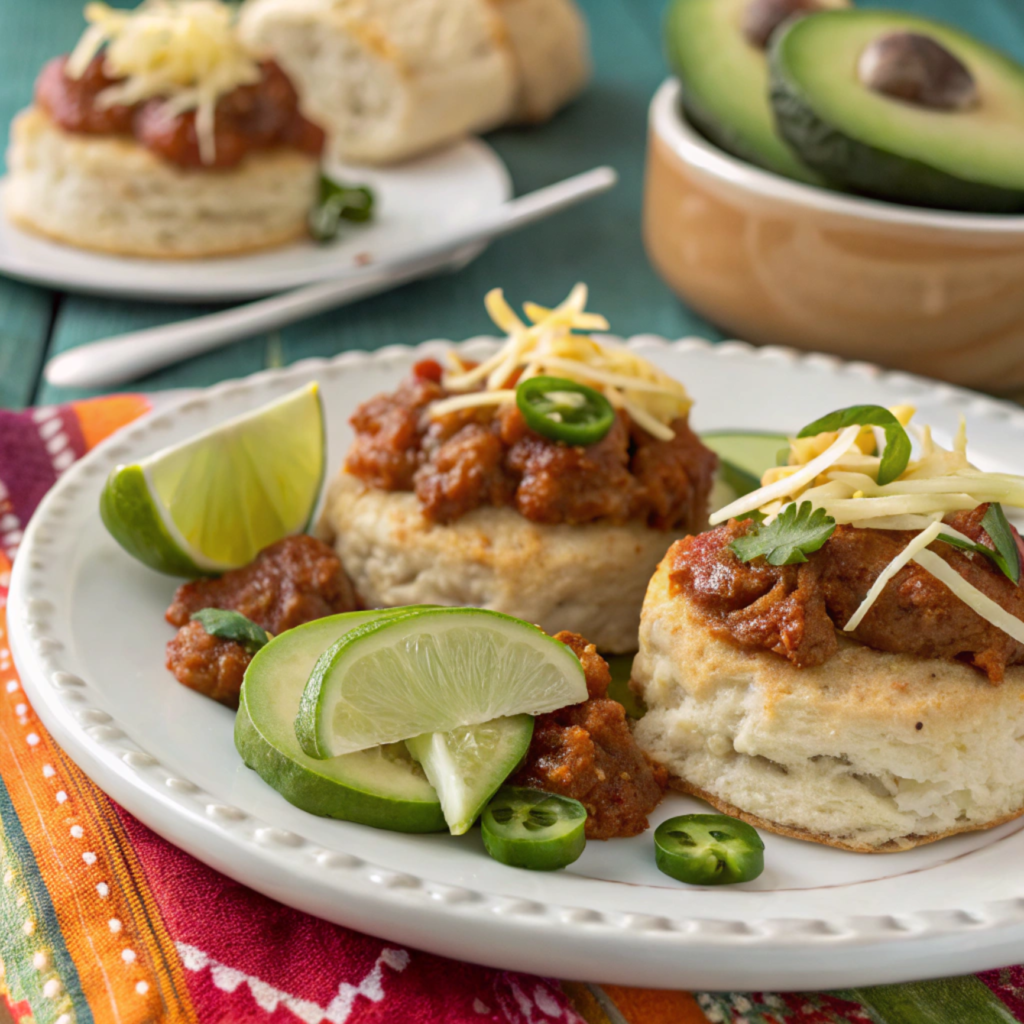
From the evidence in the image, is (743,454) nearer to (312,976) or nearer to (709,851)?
(709,851)

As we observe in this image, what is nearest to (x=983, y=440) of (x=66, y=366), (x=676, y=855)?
(x=676, y=855)

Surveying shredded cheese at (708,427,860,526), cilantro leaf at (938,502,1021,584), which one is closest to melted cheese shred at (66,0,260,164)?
shredded cheese at (708,427,860,526)

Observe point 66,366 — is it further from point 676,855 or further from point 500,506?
point 676,855

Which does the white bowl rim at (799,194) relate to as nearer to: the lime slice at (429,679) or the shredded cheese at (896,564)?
the shredded cheese at (896,564)

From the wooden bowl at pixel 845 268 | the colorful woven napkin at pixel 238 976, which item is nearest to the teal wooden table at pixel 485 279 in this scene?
the wooden bowl at pixel 845 268

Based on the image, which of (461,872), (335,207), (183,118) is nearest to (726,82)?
(335,207)

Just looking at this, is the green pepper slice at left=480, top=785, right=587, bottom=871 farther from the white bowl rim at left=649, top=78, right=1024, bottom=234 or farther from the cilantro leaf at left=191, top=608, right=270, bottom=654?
the white bowl rim at left=649, top=78, right=1024, bottom=234
